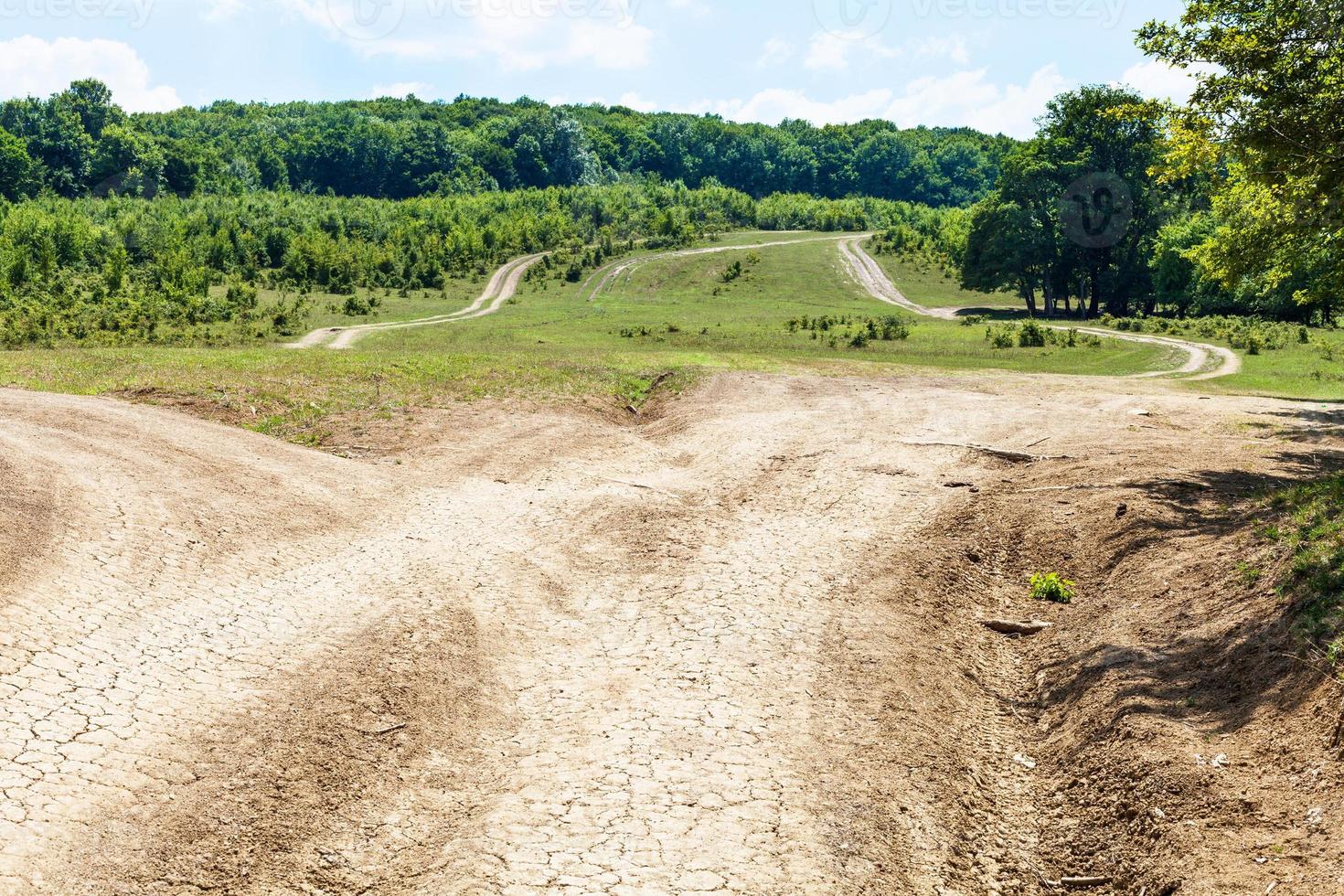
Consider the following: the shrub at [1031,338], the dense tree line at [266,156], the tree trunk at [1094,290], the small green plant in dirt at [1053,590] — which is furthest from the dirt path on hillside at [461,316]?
the dense tree line at [266,156]

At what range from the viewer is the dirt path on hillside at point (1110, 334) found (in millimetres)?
39750

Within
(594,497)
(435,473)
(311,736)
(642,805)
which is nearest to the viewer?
(642,805)

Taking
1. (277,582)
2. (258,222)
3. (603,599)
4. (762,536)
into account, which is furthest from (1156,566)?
(258,222)

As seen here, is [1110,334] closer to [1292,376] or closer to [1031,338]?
[1031,338]

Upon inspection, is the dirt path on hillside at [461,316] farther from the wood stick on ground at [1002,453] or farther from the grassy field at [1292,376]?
the grassy field at [1292,376]

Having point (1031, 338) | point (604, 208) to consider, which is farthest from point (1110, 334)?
point (604, 208)

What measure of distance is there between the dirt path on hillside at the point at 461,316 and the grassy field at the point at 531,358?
1701mm

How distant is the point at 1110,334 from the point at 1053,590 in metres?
47.2

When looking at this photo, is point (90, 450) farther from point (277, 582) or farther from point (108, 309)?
point (108, 309)

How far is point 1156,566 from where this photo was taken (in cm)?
1398

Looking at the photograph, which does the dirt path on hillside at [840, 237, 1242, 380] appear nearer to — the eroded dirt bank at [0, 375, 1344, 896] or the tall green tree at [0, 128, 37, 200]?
the eroded dirt bank at [0, 375, 1344, 896]

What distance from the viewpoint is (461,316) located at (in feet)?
226

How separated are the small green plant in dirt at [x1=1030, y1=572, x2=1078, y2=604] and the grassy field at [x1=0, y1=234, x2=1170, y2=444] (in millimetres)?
16047

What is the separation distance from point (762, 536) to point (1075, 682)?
6394 mm
